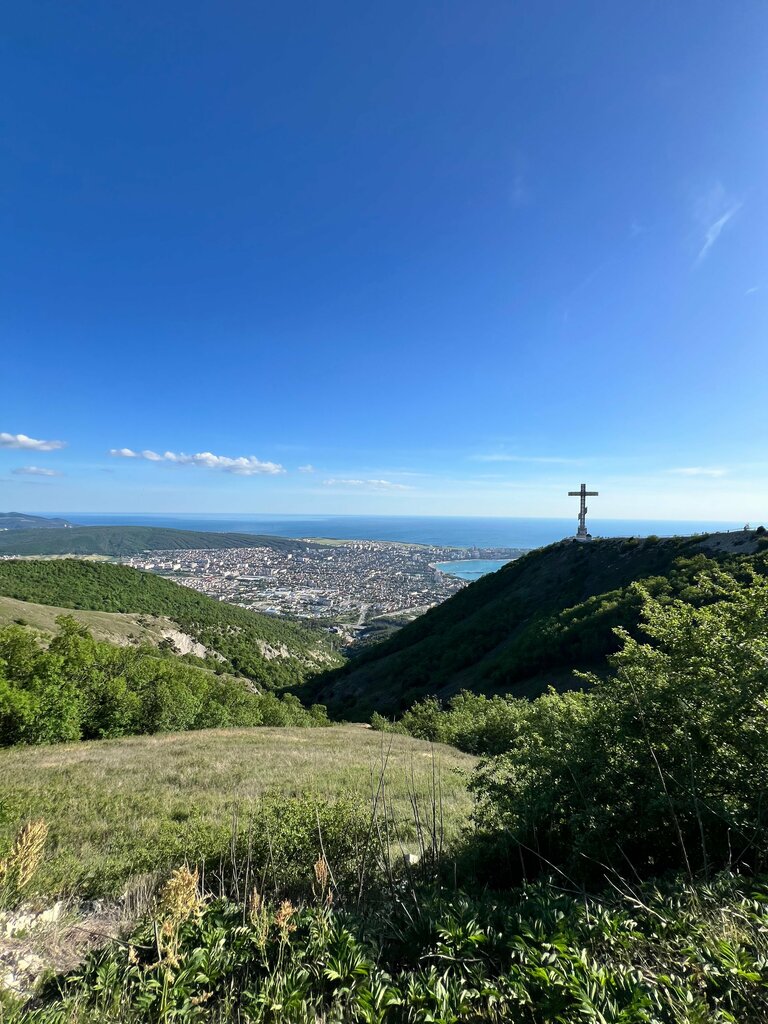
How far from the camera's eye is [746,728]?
198 inches

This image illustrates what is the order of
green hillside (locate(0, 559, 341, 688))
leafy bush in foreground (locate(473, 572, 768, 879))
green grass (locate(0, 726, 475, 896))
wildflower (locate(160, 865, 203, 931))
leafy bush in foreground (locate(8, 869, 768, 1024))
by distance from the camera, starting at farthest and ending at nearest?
green hillside (locate(0, 559, 341, 688)), green grass (locate(0, 726, 475, 896)), leafy bush in foreground (locate(473, 572, 768, 879)), wildflower (locate(160, 865, 203, 931)), leafy bush in foreground (locate(8, 869, 768, 1024))

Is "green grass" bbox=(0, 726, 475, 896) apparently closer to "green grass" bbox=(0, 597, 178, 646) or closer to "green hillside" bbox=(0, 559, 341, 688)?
"green grass" bbox=(0, 597, 178, 646)

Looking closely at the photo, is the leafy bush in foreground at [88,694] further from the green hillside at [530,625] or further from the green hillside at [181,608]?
the green hillside at [181,608]

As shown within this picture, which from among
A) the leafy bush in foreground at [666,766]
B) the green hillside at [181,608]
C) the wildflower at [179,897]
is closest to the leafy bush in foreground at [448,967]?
the wildflower at [179,897]

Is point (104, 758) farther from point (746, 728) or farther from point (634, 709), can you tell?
point (746, 728)

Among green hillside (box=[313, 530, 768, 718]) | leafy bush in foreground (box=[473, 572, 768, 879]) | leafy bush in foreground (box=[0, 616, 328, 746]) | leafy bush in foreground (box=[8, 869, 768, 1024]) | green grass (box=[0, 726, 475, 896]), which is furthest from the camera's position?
green hillside (box=[313, 530, 768, 718])

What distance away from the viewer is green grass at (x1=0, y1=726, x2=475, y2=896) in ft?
20.3

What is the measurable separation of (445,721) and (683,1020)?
2786 centimetres

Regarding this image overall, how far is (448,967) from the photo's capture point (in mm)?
3314

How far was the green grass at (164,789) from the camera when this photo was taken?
620 centimetres

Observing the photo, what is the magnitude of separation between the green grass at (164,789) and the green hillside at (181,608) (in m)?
58.7

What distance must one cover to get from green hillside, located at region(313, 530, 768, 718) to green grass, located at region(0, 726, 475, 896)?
16994mm

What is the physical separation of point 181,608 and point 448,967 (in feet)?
338

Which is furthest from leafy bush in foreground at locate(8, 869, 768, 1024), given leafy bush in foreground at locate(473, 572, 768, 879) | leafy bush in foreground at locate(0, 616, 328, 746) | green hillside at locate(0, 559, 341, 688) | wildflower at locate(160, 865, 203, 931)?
green hillside at locate(0, 559, 341, 688)
